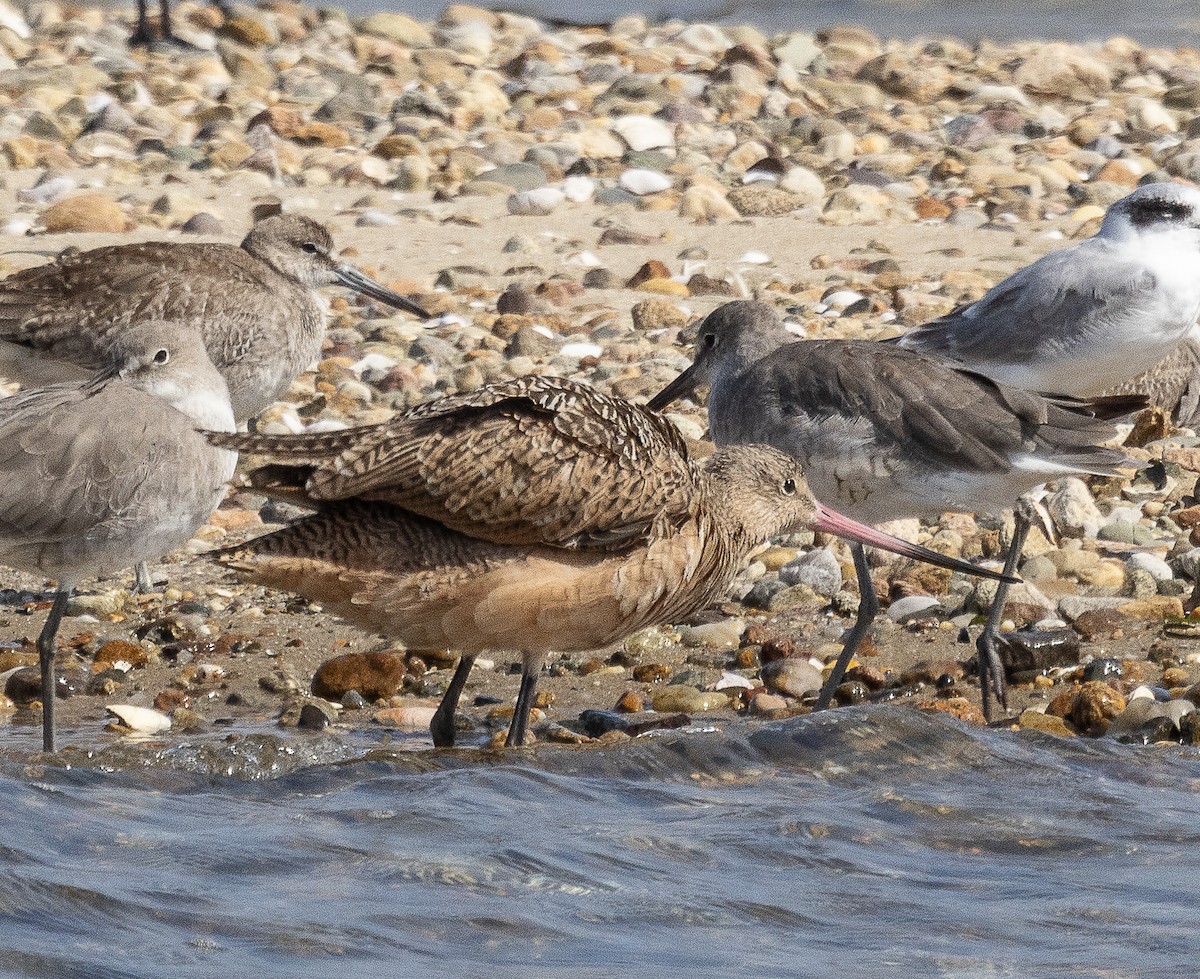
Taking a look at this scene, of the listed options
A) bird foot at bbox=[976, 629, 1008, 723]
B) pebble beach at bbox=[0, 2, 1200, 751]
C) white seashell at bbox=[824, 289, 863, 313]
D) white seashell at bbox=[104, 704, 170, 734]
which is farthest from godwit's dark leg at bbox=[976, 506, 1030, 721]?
white seashell at bbox=[824, 289, 863, 313]

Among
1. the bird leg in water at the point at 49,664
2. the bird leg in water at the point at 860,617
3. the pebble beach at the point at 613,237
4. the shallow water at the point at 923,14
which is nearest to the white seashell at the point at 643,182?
the pebble beach at the point at 613,237

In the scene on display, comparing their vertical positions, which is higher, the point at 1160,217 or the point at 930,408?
the point at 1160,217

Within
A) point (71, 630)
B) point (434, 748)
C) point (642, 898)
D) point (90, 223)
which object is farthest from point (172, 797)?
point (90, 223)

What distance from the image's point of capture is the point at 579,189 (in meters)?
12.1

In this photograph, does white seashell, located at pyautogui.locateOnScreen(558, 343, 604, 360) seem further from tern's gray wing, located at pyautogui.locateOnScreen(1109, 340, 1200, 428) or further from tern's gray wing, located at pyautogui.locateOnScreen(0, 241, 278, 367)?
tern's gray wing, located at pyautogui.locateOnScreen(1109, 340, 1200, 428)

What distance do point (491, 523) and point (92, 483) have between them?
4.36 feet

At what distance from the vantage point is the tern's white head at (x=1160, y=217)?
7.71m

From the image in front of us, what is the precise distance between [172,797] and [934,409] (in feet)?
8.97

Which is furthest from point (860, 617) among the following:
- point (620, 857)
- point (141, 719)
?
point (141, 719)

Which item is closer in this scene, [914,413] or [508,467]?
[508,467]

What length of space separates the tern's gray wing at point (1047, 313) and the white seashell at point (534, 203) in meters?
4.49

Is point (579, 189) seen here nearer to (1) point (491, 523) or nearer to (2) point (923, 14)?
(1) point (491, 523)

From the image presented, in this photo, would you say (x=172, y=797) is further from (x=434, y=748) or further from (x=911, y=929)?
(x=911, y=929)

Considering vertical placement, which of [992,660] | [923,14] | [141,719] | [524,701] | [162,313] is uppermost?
[923,14]
